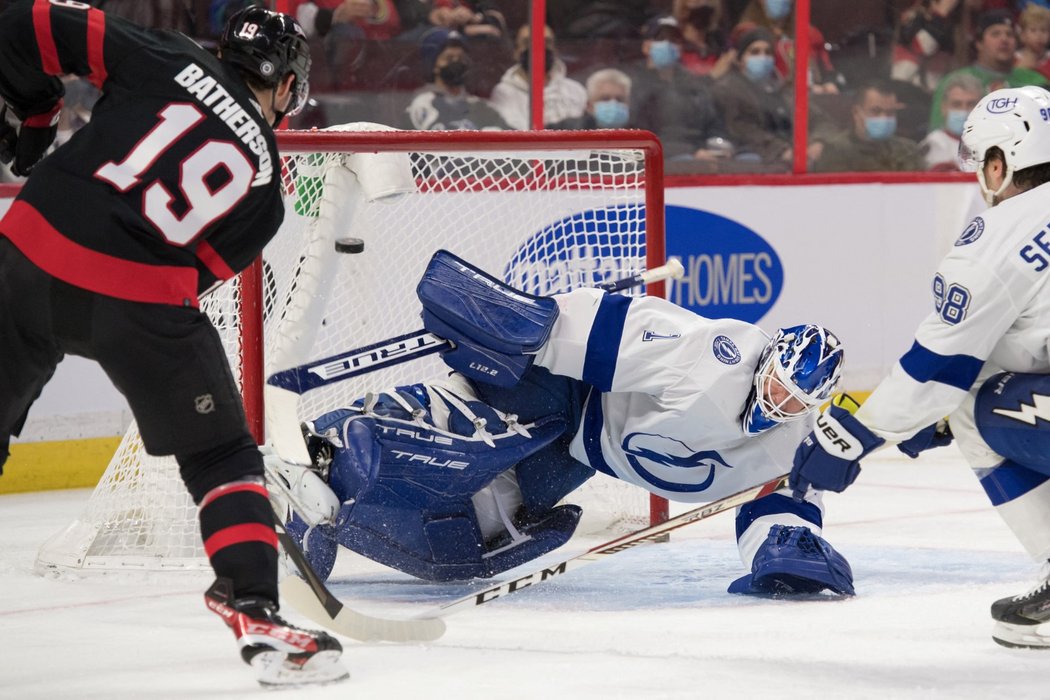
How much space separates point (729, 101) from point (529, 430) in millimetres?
2722

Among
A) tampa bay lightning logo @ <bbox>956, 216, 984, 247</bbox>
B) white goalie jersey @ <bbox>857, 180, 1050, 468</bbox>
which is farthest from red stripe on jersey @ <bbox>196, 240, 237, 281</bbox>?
tampa bay lightning logo @ <bbox>956, 216, 984, 247</bbox>

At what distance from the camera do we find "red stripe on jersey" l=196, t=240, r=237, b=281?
2.41 meters

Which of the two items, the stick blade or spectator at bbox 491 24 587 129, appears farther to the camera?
spectator at bbox 491 24 587 129

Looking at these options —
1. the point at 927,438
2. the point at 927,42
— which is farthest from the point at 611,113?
the point at 927,438

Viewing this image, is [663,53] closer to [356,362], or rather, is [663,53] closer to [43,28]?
[356,362]

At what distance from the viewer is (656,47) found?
18.4 feet

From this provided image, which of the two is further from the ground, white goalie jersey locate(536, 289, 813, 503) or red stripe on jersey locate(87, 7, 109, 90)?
red stripe on jersey locate(87, 7, 109, 90)

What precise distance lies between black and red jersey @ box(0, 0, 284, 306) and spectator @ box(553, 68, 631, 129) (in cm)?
312

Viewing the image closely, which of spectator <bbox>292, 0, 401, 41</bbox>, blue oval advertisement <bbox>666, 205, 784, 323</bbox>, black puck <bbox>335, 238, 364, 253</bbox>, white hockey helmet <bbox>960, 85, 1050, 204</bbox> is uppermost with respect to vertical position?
white hockey helmet <bbox>960, 85, 1050, 204</bbox>

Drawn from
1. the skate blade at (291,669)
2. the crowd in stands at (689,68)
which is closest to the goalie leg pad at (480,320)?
the skate blade at (291,669)

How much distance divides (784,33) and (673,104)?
51 cm

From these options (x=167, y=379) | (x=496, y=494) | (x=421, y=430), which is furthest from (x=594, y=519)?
(x=167, y=379)

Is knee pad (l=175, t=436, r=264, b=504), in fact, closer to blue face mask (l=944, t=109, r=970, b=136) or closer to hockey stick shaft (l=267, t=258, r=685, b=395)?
hockey stick shaft (l=267, t=258, r=685, b=395)

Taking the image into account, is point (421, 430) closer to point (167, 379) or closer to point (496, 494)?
point (496, 494)
